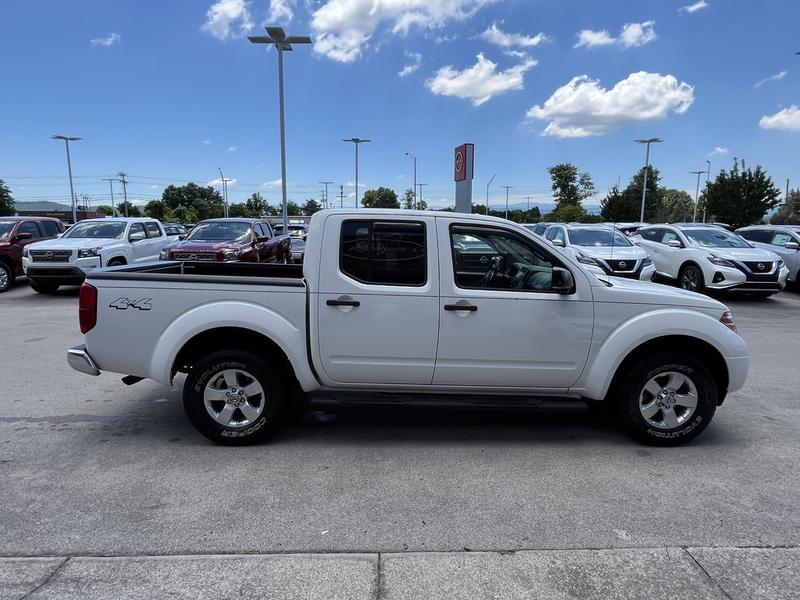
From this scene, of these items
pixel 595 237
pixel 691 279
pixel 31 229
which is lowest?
pixel 691 279

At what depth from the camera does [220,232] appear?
13.9 m

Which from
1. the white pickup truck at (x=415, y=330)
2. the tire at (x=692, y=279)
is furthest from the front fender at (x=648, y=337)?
the tire at (x=692, y=279)

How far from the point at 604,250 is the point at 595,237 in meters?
1.01

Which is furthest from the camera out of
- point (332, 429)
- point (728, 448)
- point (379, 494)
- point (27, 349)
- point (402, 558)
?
point (27, 349)

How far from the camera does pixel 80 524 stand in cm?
313

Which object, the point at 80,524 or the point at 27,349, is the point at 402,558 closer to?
the point at 80,524

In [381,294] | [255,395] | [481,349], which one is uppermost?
[381,294]

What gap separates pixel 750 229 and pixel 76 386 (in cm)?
1774

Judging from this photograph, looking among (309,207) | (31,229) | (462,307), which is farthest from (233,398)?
(309,207)

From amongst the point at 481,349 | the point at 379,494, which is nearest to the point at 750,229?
the point at 481,349

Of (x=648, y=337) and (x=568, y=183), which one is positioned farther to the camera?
(x=568, y=183)

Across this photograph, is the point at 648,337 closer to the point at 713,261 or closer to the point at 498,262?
the point at 498,262

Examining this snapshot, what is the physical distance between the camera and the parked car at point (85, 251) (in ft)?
39.0

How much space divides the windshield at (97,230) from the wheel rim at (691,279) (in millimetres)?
13934
